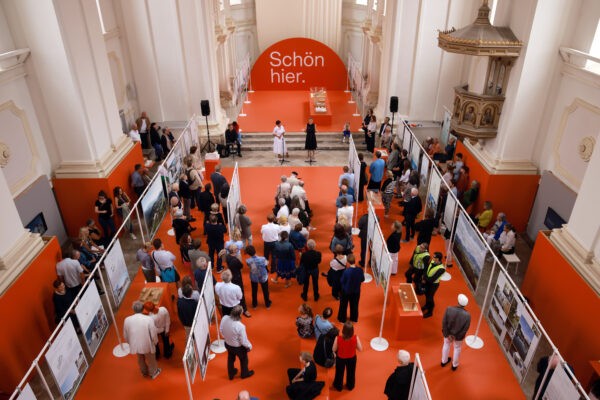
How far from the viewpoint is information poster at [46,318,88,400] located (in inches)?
217

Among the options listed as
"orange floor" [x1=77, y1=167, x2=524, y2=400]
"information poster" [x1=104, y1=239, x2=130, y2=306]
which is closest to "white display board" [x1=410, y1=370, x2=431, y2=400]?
"orange floor" [x1=77, y1=167, x2=524, y2=400]

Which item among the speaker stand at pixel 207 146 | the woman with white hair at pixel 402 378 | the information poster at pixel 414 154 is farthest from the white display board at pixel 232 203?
the speaker stand at pixel 207 146

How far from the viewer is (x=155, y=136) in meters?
13.7

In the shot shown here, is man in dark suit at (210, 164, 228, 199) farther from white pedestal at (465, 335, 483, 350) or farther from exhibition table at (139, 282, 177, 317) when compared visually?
white pedestal at (465, 335, 483, 350)

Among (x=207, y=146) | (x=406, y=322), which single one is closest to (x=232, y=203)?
(x=406, y=322)

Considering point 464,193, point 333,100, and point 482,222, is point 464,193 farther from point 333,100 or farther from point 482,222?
point 333,100

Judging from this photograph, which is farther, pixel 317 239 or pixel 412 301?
pixel 317 239

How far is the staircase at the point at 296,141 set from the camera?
15.7m

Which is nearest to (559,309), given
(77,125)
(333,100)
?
(77,125)

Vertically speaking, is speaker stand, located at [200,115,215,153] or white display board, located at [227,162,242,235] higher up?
white display board, located at [227,162,242,235]

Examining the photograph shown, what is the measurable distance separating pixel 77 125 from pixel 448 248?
8.32m

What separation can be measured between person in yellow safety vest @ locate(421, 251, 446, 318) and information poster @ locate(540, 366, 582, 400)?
227cm

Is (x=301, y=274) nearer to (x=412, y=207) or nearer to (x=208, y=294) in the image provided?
(x=208, y=294)

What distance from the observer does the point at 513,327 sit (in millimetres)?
6355
